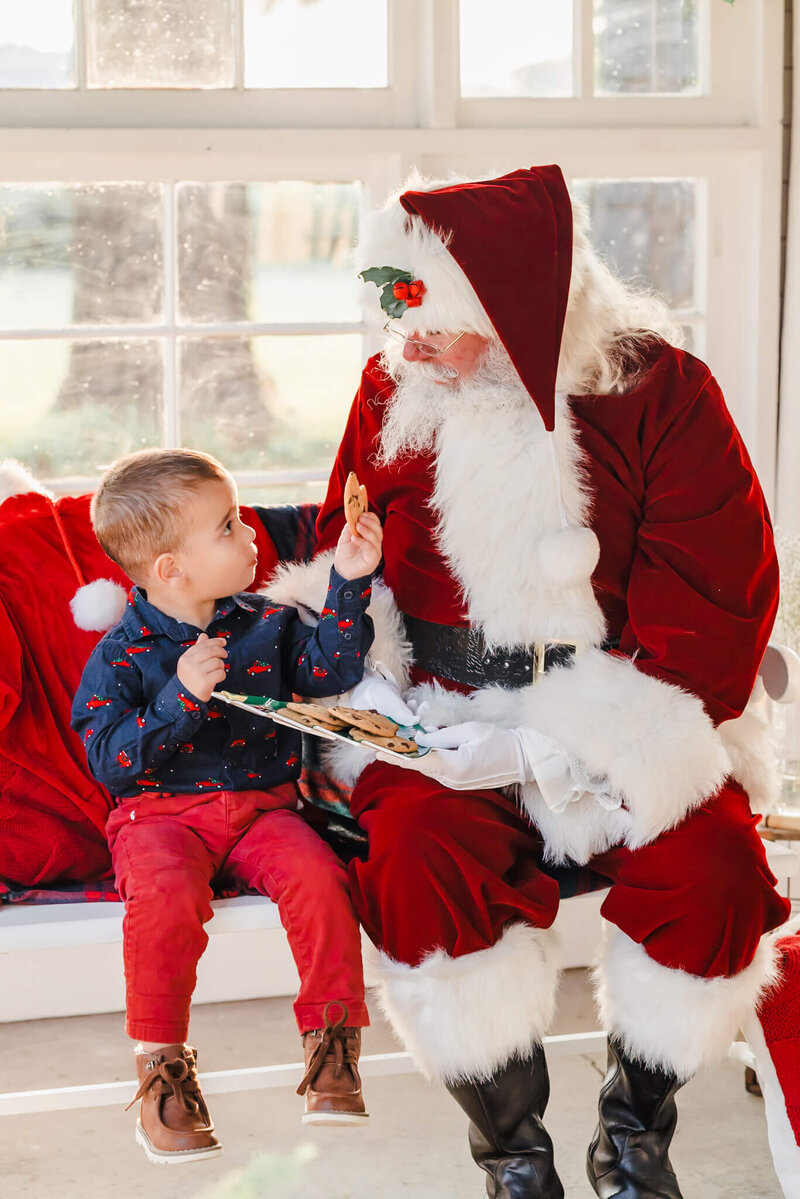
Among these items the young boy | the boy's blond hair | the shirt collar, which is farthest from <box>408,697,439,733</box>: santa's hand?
the boy's blond hair

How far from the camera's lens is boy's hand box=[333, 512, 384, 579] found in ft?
6.19

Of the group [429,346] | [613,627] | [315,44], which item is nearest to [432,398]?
[429,346]

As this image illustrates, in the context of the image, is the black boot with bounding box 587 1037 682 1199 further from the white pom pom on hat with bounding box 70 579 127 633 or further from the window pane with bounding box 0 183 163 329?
the window pane with bounding box 0 183 163 329

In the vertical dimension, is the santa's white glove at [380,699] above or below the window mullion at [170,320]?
below

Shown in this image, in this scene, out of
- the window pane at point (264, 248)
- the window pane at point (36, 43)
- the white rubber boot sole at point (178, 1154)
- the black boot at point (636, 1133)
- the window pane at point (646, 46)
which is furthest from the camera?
the window pane at point (646, 46)

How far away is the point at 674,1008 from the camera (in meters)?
1.68

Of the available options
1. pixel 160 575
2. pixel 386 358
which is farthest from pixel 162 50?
pixel 160 575

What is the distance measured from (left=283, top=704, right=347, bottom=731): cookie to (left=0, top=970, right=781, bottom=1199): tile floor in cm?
95

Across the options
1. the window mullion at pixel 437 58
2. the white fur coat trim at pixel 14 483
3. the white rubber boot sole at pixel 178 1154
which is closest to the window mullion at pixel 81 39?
the window mullion at pixel 437 58

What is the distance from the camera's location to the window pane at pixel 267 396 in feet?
9.62

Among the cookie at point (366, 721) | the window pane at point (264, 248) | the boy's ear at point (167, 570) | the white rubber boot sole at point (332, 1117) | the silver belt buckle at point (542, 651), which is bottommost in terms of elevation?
the white rubber boot sole at point (332, 1117)

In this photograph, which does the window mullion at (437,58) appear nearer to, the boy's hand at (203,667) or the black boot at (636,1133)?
the boy's hand at (203,667)

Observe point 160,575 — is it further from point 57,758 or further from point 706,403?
point 706,403

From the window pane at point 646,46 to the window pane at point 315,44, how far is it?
0.54 metres
